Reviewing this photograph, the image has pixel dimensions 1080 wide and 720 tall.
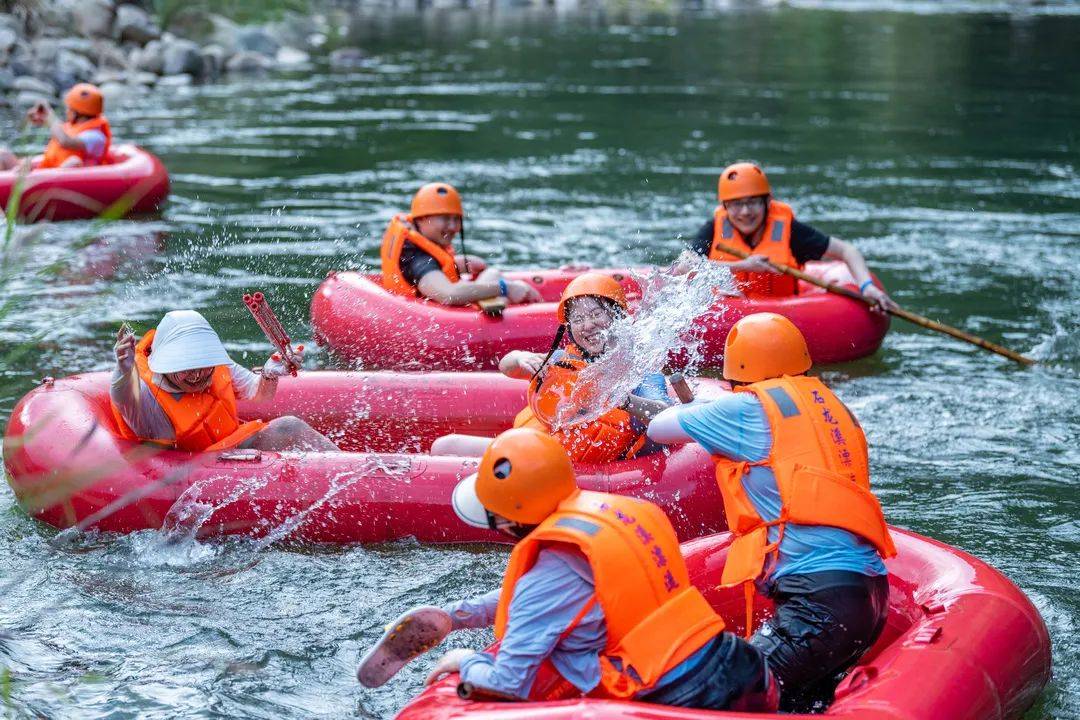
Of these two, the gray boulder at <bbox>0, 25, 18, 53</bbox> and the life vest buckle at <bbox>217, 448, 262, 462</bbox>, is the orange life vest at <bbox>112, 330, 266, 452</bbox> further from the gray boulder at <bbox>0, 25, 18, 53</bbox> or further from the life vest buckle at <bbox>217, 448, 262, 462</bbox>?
the gray boulder at <bbox>0, 25, 18, 53</bbox>

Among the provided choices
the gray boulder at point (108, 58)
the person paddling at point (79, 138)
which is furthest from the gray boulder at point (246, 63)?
the person paddling at point (79, 138)

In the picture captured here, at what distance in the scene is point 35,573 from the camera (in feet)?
Answer: 18.6

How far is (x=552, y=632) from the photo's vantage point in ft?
11.8

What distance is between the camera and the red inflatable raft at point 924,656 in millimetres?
3697

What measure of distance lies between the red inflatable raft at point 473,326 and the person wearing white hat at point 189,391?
5.82ft

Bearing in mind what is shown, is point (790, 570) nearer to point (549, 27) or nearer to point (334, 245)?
point (334, 245)

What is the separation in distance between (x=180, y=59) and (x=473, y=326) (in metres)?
14.2

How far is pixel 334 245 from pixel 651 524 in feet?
26.0

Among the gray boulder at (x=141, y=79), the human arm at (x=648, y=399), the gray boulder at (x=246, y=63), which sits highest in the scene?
the gray boulder at (x=246, y=63)

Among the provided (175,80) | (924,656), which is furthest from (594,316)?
(175,80)

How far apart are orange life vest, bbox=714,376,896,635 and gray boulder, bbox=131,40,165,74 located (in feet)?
59.1

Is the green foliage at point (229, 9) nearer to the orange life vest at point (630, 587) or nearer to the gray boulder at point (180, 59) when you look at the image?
the gray boulder at point (180, 59)

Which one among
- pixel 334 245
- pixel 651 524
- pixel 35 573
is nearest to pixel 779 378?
pixel 651 524

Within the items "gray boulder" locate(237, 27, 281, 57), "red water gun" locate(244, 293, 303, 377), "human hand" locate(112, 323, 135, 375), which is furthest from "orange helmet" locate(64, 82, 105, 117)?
"gray boulder" locate(237, 27, 281, 57)
